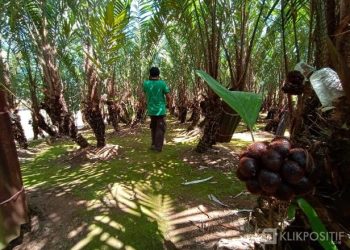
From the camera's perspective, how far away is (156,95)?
4.96 metres

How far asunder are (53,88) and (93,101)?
2.18 ft

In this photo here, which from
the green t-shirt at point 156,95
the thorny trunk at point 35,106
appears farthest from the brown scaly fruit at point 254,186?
the thorny trunk at point 35,106

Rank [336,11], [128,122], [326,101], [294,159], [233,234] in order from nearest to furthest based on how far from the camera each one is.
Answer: [294,159]
[326,101]
[336,11]
[233,234]
[128,122]

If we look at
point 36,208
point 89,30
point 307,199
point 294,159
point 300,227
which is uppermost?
point 89,30

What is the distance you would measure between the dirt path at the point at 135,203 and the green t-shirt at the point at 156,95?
31.7 inches

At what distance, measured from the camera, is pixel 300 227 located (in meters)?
1.24

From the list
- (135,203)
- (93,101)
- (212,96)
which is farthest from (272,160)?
(93,101)

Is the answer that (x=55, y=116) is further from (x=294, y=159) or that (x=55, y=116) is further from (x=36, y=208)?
(x=294, y=159)

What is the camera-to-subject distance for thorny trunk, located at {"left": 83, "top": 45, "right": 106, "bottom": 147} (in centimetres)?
477

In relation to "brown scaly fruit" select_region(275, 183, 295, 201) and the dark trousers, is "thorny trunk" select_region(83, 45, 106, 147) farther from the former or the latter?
"brown scaly fruit" select_region(275, 183, 295, 201)

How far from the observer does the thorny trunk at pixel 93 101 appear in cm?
477

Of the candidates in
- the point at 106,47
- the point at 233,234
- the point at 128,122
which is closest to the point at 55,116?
the point at 106,47

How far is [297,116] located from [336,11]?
49 cm

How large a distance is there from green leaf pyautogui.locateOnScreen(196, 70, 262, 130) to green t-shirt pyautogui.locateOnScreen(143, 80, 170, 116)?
4.02 meters
